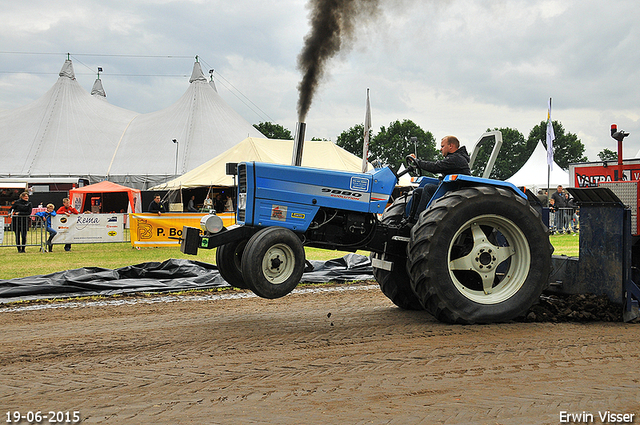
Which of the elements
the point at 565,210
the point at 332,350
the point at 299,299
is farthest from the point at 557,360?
the point at 565,210

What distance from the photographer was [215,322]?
Result: 220 inches

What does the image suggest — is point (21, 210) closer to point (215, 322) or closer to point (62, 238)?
point (62, 238)

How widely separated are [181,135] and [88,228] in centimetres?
1911

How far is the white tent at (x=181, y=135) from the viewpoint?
107 ft

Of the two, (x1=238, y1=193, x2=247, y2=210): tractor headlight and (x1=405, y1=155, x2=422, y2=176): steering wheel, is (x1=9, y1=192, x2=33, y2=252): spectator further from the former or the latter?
(x1=405, y1=155, x2=422, y2=176): steering wheel

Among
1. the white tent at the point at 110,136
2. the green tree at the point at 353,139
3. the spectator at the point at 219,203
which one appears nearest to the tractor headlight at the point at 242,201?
the spectator at the point at 219,203

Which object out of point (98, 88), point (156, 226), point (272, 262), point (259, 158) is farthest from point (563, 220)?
point (98, 88)

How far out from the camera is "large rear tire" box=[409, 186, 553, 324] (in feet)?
16.1

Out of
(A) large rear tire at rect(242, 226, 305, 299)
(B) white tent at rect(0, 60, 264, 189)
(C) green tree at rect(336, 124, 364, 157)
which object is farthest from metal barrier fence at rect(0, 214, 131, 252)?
(C) green tree at rect(336, 124, 364, 157)

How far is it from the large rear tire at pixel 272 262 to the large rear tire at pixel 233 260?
19.9 inches

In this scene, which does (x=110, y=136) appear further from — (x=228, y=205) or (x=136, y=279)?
(x=136, y=279)

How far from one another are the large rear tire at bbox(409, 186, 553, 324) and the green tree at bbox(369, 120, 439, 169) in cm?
7495

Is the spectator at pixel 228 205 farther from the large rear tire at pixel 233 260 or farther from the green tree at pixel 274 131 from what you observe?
the green tree at pixel 274 131

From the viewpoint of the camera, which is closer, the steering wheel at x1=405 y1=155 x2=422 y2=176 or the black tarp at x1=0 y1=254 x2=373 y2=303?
the steering wheel at x1=405 y1=155 x2=422 y2=176
